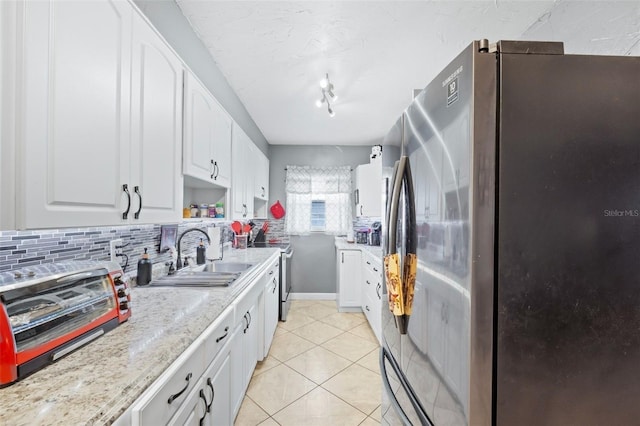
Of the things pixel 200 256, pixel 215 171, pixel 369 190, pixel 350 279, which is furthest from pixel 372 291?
pixel 215 171

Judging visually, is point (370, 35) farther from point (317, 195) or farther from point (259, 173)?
point (317, 195)

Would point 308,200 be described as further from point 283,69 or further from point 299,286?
point 283,69

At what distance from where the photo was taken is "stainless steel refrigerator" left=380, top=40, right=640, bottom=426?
0.65m

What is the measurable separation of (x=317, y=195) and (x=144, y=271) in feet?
10.2

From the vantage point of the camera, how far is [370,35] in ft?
5.65

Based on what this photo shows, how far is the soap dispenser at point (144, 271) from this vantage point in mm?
1479

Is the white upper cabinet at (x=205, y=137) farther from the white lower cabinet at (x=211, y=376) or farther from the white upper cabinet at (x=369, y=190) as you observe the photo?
the white upper cabinet at (x=369, y=190)

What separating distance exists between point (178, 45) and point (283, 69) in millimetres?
810

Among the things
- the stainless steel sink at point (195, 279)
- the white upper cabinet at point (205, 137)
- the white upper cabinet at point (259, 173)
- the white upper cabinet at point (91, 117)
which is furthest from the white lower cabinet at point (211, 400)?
the white upper cabinet at point (259, 173)

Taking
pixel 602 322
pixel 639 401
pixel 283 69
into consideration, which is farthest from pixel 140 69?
pixel 639 401

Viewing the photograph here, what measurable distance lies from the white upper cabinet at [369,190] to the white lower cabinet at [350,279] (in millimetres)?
612

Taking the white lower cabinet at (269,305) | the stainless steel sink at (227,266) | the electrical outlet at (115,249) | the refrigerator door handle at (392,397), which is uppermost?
the electrical outlet at (115,249)

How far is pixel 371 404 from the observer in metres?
1.92

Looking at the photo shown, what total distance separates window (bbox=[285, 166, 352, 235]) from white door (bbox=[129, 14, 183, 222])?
2929mm
